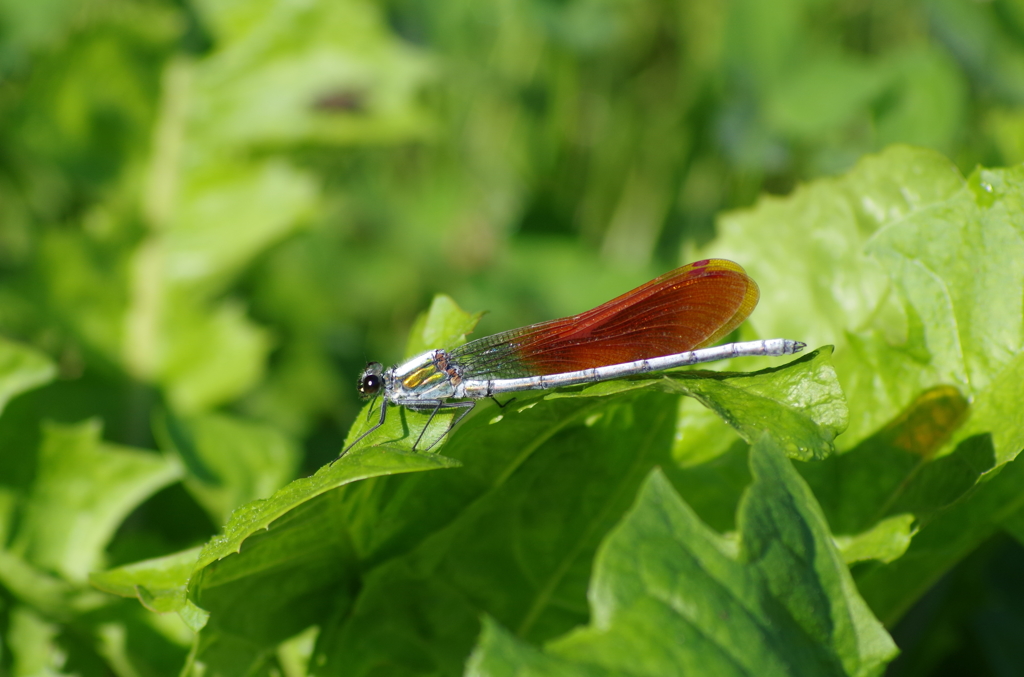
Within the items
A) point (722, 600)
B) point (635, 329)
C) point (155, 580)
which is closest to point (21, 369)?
point (155, 580)

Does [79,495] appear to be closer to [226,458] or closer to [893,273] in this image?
[226,458]

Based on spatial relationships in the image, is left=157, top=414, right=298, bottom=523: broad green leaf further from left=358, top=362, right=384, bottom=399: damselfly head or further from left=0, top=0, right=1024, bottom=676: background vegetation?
left=358, top=362, right=384, bottom=399: damselfly head

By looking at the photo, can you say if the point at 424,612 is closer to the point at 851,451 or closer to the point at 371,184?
the point at 851,451

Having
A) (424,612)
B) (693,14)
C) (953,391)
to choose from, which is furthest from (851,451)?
(693,14)

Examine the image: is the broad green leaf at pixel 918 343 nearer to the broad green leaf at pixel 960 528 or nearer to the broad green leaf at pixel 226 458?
the broad green leaf at pixel 960 528

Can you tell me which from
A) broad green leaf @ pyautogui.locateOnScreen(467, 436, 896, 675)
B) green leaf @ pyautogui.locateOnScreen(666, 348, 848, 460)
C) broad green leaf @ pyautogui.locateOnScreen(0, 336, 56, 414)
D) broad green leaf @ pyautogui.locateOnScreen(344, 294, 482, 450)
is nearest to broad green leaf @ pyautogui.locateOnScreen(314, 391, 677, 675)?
broad green leaf @ pyautogui.locateOnScreen(344, 294, 482, 450)

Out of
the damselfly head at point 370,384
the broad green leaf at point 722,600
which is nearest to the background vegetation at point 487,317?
the broad green leaf at point 722,600
